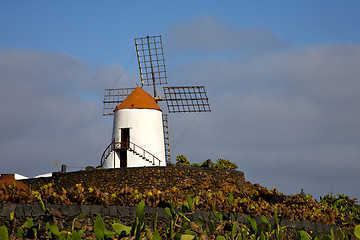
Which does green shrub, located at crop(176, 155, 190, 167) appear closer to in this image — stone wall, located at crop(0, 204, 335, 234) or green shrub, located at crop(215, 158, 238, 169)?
green shrub, located at crop(215, 158, 238, 169)

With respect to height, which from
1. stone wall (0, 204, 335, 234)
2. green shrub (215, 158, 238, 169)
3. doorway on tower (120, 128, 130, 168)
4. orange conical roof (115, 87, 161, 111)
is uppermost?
orange conical roof (115, 87, 161, 111)

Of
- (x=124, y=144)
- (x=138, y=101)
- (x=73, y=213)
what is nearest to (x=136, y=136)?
(x=124, y=144)

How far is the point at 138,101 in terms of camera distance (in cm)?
3228

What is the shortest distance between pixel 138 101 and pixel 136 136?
93.5 inches

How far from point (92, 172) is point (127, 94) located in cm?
1019

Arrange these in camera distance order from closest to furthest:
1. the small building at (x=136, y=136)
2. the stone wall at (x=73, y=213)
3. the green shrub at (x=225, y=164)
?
the stone wall at (x=73, y=213) < the small building at (x=136, y=136) < the green shrub at (x=225, y=164)

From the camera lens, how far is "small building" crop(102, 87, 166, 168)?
31.3 meters

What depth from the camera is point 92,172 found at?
26.2 meters

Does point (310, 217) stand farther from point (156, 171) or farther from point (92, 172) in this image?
point (92, 172)

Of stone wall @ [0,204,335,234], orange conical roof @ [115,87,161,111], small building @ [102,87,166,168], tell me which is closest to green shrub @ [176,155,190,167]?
small building @ [102,87,166,168]

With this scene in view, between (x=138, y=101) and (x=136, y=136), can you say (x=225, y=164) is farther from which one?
(x=138, y=101)

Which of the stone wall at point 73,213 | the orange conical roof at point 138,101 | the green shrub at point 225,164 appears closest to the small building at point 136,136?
the orange conical roof at point 138,101

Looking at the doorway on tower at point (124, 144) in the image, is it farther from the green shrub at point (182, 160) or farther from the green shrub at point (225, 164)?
the green shrub at point (225, 164)

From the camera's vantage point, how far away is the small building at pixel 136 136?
31266 millimetres
